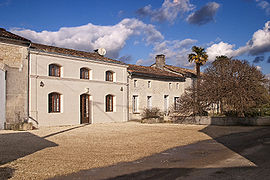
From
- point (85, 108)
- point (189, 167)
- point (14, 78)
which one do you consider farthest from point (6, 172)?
point (85, 108)

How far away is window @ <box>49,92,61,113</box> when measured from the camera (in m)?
18.4

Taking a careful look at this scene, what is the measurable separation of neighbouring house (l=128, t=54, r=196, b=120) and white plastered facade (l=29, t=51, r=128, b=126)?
105cm

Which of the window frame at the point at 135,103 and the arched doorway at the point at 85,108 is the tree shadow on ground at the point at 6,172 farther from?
the window frame at the point at 135,103

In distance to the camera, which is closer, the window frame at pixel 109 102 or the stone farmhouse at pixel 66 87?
the stone farmhouse at pixel 66 87

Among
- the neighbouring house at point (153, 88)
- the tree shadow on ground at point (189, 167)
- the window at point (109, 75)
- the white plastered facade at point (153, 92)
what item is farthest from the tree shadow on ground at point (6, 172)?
the white plastered facade at point (153, 92)

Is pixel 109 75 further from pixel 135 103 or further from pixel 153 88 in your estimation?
pixel 153 88

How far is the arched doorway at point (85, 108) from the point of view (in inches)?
802

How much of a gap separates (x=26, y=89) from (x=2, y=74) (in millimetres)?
1648

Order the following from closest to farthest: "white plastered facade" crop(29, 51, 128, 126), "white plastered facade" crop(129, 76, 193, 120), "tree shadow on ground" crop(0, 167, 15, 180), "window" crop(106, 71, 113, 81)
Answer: "tree shadow on ground" crop(0, 167, 15, 180)
"white plastered facade" crop(29, 51, 128, 126)
"window" crop(106, 71, 113, 81)
"white plastered facade" crop(129, 76, 193, 120)

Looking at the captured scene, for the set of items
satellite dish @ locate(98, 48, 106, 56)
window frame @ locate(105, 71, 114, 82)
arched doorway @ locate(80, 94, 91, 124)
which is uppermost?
satellite dish @ locate(98, 48, 106, 56)

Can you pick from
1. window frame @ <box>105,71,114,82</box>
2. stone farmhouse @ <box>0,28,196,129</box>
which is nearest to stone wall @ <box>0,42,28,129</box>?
stone farmhouse @ <box>0,28,196,129</box>

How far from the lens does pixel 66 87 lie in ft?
62.6

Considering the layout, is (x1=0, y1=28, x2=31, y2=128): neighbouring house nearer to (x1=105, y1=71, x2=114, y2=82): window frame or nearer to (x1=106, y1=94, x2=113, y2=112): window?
(x1=105, y1=71, x2=114, y2=82): window frame

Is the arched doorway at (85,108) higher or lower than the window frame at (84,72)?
lower
